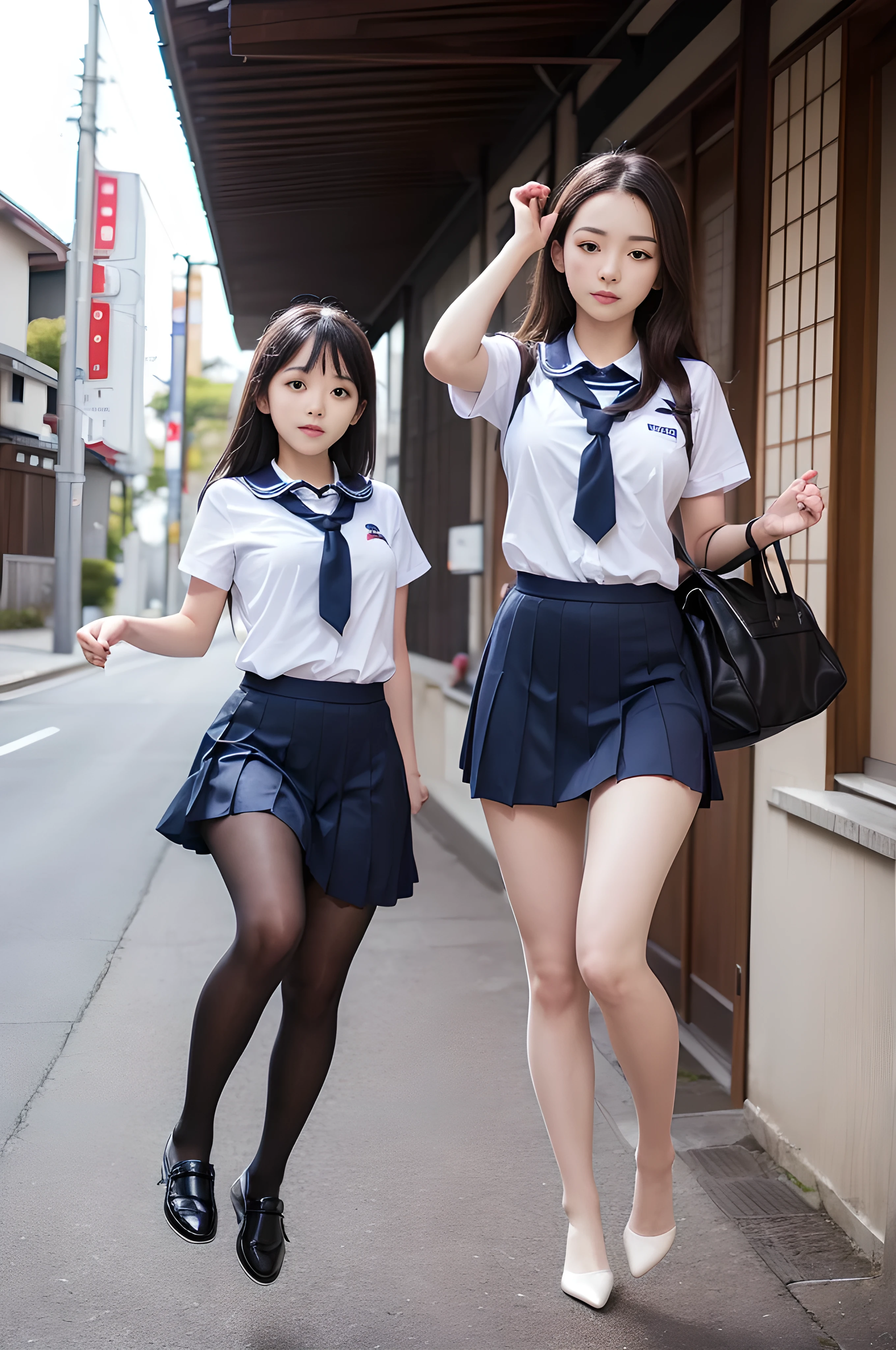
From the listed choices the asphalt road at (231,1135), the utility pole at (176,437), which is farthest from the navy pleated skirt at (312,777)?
the utility pole at (176,437)

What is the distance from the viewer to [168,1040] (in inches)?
136

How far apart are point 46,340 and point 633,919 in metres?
2.38

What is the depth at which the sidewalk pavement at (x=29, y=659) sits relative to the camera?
329 centimetres

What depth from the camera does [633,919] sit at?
1.98 metres

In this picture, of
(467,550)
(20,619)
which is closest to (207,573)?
(20,619)

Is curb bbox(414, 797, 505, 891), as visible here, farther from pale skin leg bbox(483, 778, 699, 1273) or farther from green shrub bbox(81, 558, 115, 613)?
pale skin leg bbox(483, 778, 699, 1273)

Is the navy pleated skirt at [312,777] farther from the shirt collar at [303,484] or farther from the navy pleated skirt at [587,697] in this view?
the shirt collar at [303,484]

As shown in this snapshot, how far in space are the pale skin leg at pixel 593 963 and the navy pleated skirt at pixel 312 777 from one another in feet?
0.76

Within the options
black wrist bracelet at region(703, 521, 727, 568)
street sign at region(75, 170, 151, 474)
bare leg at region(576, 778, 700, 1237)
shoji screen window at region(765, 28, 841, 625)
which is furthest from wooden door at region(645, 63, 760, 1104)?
street sign at region(75, 170, 151, 474)

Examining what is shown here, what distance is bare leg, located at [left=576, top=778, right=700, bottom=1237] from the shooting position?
197 centimetres

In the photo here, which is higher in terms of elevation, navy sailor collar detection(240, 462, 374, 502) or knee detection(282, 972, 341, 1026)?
navy sailor collar detection(240, 462, 374, 502)

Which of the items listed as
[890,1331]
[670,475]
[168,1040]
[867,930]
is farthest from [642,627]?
[168,1040]

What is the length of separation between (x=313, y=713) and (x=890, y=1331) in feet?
5.08

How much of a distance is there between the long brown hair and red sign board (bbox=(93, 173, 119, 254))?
1.76 m
